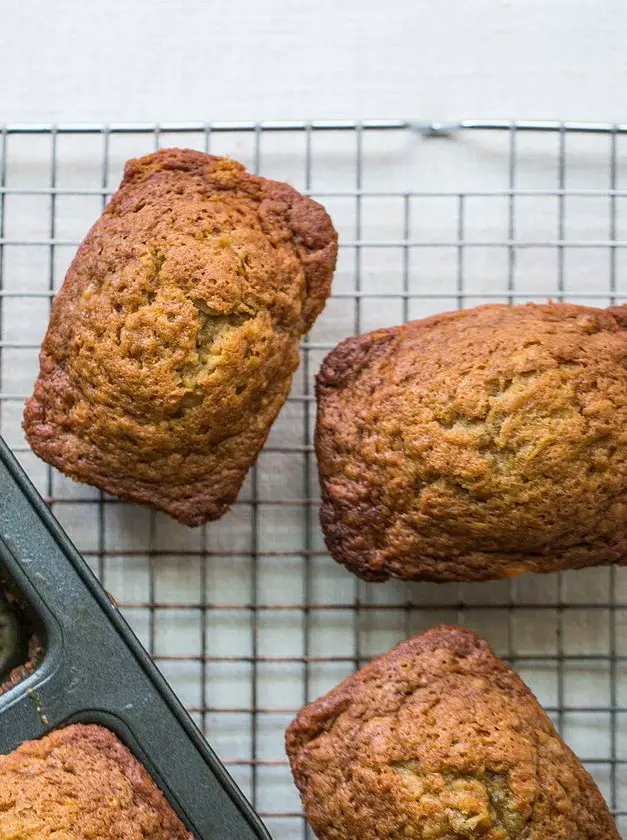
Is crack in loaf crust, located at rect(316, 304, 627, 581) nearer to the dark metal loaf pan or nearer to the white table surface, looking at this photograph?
the dark metal loaf pan

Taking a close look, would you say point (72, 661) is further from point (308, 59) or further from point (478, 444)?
point (308, 59)

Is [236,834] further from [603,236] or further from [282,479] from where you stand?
[603,236]

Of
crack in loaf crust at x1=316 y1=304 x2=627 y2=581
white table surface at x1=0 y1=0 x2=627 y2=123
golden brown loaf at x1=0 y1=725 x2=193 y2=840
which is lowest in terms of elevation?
golden brown loaf at x1=0 y1=725 x2=193 y2=840

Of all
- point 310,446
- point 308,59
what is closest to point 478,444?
point 310,446

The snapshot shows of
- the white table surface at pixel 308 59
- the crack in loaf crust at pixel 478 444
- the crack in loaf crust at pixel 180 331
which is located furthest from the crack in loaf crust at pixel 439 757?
the white table surface at pixel 308 59

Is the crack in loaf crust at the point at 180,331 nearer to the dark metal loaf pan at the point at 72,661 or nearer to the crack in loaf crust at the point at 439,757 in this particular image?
the dark metal loaf pan at the point at 72,661

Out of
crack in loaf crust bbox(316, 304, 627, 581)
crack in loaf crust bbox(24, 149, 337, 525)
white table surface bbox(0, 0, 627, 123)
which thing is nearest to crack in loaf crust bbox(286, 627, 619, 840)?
crack in loaf crust bbox(316, 304, 627, 581)
